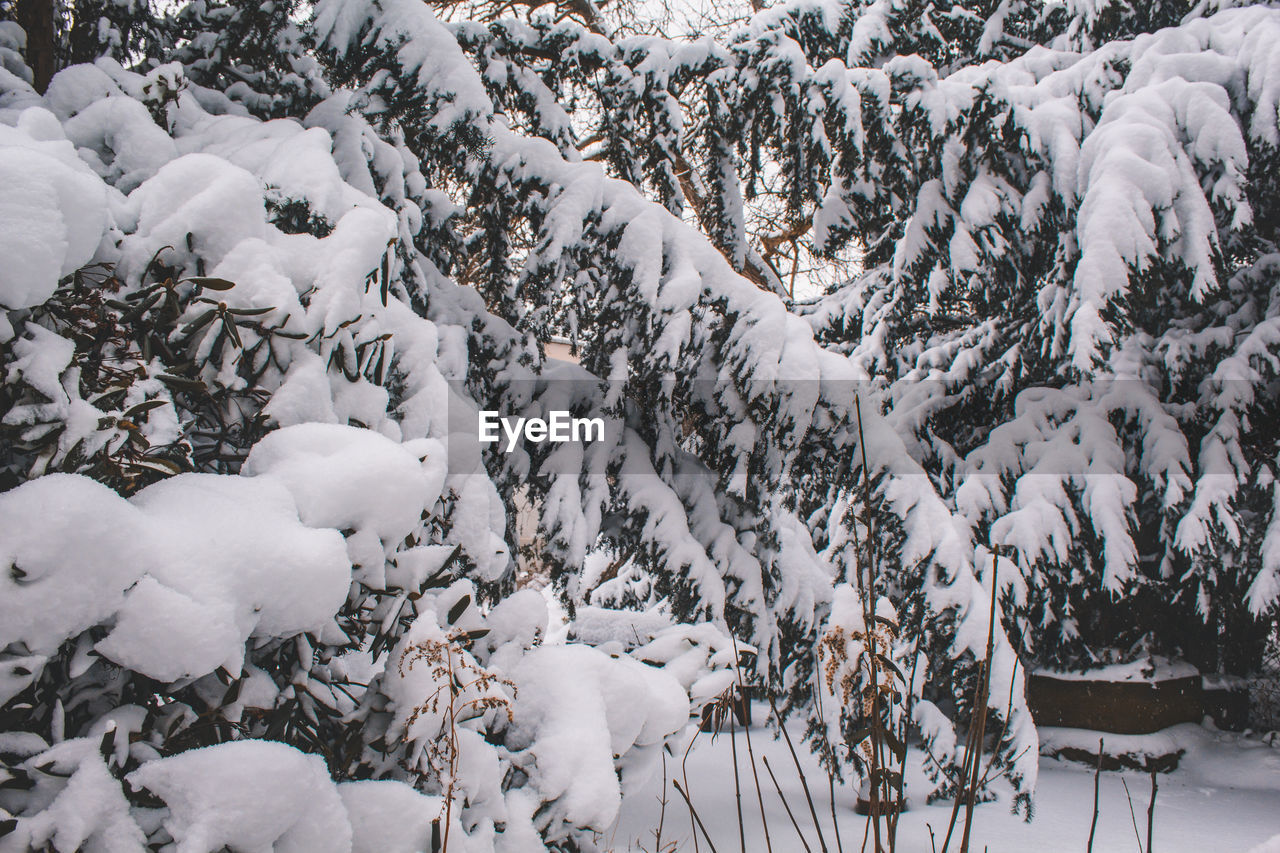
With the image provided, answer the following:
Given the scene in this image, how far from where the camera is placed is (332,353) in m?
1.30

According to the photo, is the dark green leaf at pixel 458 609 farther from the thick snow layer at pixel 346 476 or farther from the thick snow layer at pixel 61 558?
the thick snow layer at pixel 61 558

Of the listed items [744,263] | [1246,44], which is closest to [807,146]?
[744,263]

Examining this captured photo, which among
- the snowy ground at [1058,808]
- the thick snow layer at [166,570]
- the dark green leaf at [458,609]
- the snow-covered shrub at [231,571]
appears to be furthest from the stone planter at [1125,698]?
the thick snow layer at [166,570]

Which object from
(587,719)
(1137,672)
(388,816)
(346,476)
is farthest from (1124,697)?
(346,476)

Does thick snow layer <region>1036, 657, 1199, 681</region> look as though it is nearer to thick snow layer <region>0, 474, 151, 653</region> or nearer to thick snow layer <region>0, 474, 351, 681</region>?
thick snow layer <region>0, 474, 351, 681</region>

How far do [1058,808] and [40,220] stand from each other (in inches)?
186

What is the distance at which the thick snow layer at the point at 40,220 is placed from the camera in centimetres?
81

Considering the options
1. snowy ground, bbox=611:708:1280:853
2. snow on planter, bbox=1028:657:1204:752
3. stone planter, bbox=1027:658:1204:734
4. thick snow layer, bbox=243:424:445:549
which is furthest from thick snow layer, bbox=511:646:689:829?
snow on planter, bbox=1028:657:1204:752

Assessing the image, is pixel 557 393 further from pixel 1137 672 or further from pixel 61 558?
pixel 1137 672

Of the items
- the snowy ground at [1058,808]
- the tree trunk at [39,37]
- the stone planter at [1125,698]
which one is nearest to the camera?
the tree trunk at [39,37]

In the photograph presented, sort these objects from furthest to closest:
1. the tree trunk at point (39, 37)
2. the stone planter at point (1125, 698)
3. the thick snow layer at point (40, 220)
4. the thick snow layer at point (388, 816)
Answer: the stone planter at point (1125, 698) < the tree trunk at point (39, 37) < the thick snow layer at point (388, 816) < the thick snow layer at point (40, 220)

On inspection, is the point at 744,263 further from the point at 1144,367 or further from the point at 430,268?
the point at 1144,367

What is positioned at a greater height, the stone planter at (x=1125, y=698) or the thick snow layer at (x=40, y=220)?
the thick snow layer at (x=40, y=220)

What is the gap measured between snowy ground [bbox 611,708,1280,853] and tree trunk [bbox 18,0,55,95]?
3195 mm
